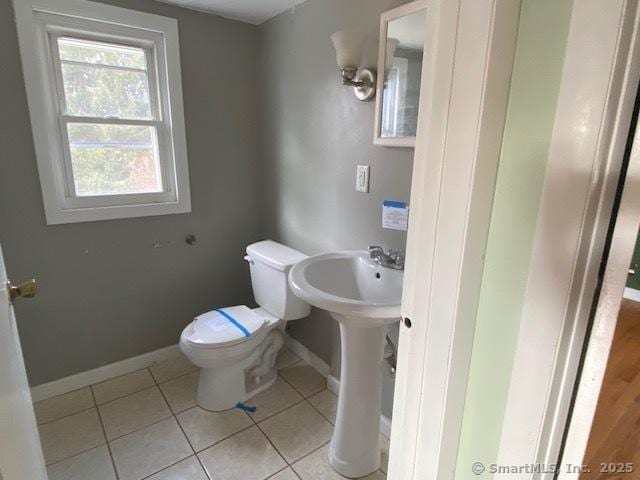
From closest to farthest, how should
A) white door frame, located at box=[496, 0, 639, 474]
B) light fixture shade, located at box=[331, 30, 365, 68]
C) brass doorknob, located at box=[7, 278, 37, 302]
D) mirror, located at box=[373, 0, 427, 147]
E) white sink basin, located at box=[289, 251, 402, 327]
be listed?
1. white door frame, located at box=[496, 0, 639, 474]
2. brass doorknob, located at box=[7, 278, 37, 302]
3. white sink basin, located at box=[289, 251, 402, 327]
4. mirror, located at box=[373, 0, 427, 147]
5. light fixture shade, located at box=[331, 30, 365, 68]

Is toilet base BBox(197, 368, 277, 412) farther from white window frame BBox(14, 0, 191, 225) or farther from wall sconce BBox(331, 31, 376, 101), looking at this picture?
wall sconce BBox(331, 31, 376, 101)

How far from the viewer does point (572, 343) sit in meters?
0.55

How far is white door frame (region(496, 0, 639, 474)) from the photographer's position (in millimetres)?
466

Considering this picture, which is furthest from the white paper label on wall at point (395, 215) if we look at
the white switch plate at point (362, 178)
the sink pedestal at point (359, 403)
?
the sink pedestal at point (359, 403)

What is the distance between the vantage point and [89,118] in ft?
5.73

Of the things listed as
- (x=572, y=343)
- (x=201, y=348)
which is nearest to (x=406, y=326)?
(x=572, y=343)

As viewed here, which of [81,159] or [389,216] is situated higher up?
[81,159]

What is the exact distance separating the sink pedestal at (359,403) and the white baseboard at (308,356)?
536 millimetres

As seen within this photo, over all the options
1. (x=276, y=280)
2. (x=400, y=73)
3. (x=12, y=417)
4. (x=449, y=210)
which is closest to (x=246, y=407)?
(x=276, y=280)

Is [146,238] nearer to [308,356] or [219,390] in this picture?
[219,390]

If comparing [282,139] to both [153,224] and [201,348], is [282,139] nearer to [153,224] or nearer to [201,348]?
[153,224]

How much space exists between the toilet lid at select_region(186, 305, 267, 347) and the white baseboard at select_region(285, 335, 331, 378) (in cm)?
47

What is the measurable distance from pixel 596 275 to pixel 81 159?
2114 mm

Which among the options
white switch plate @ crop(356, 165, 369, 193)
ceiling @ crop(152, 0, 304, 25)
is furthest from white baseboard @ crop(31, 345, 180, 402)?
ceiling @ crop(152, 0, 304, 25)
